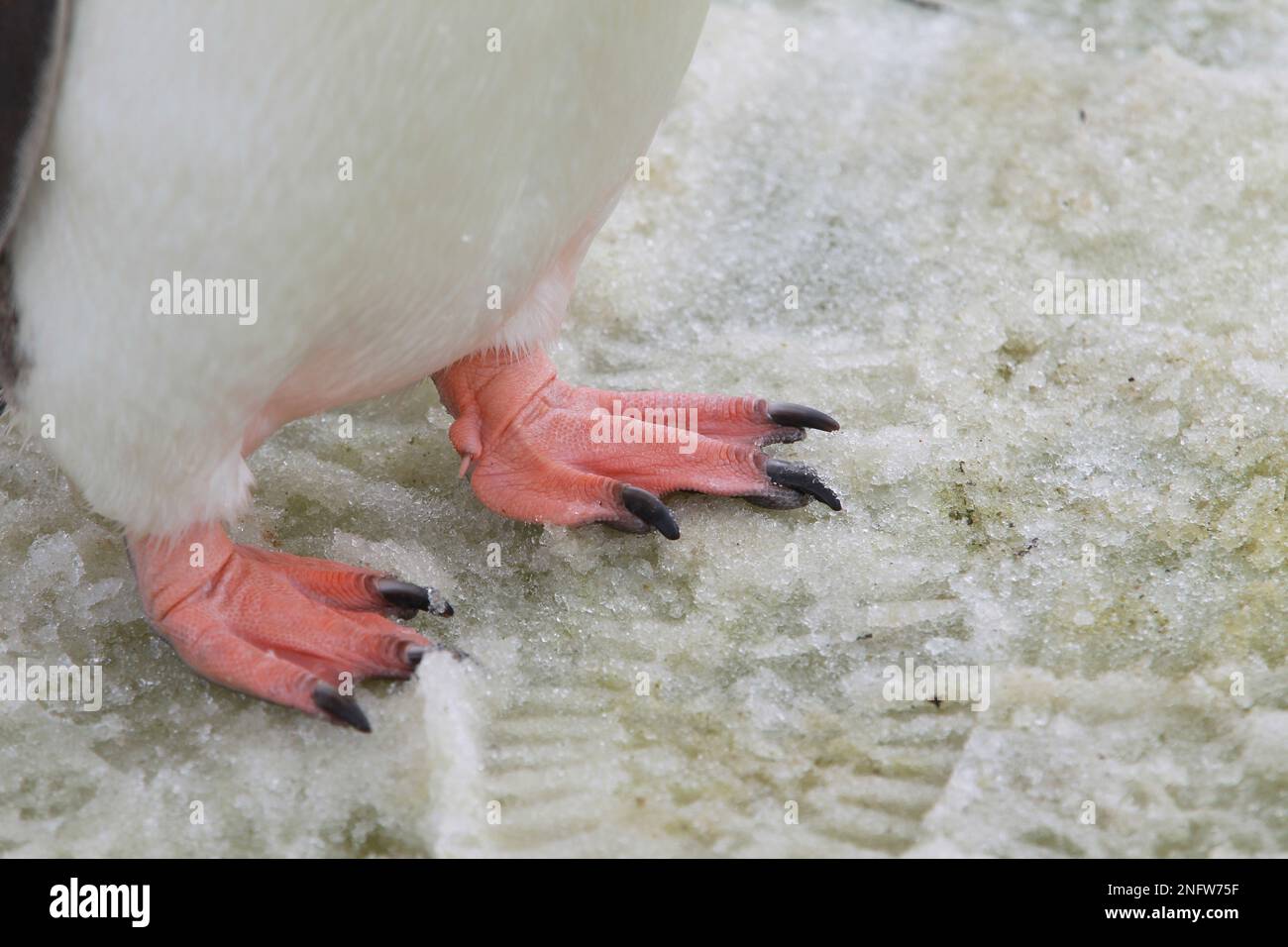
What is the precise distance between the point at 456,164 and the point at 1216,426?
3.94 feet

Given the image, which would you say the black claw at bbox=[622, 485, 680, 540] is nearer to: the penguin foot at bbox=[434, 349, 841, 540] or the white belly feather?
the penguin foot at bbox=[434, 349, 841, 540]

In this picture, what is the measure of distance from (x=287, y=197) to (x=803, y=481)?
0.84 meters

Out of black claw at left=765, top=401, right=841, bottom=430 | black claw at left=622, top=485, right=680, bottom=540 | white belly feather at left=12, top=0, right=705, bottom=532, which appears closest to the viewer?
white belly feather at left=12, top=0, right=705, bottom=532

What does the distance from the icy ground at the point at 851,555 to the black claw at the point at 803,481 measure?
35 mm

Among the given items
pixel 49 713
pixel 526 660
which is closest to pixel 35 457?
pixel 49 713

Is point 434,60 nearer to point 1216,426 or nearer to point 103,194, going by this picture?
point 103,194

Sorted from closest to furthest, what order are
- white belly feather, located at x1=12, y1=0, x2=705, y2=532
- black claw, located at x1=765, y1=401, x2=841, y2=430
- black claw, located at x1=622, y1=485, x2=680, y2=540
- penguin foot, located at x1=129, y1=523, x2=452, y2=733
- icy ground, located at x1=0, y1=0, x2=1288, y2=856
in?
white belly feather, located at x1=12, y1=0, x2=705, y2=532, icy ground, located at x1=0, y1=0, x2=1288, y2=856, penguin foot, located at x1=129, y1=523, x2=452, y2=733, black claw, located at x1=622, y1=485, x2=680, y2=540, black claw, located at x1=765, y1=401, x2=841, y2=430

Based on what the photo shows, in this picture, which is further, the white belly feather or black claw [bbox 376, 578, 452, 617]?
black claw [bbox 376, 578, 452, 617]

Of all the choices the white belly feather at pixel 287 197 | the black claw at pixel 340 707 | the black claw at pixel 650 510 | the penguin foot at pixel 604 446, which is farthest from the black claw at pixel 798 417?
the black claw at pixel 340 707

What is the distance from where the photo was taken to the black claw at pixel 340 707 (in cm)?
170

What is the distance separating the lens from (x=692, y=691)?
5.90ft

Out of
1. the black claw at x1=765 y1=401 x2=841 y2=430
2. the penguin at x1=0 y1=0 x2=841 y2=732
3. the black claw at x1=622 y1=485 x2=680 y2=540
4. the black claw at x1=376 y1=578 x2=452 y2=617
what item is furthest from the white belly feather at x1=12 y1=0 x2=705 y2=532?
the black claw at x1=765 y1=401 x2=841 y2=430

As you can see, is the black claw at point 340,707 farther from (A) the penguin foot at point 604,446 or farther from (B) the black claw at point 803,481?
(B) the black claw at point 803,481

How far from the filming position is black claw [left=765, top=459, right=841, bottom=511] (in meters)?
2.03
